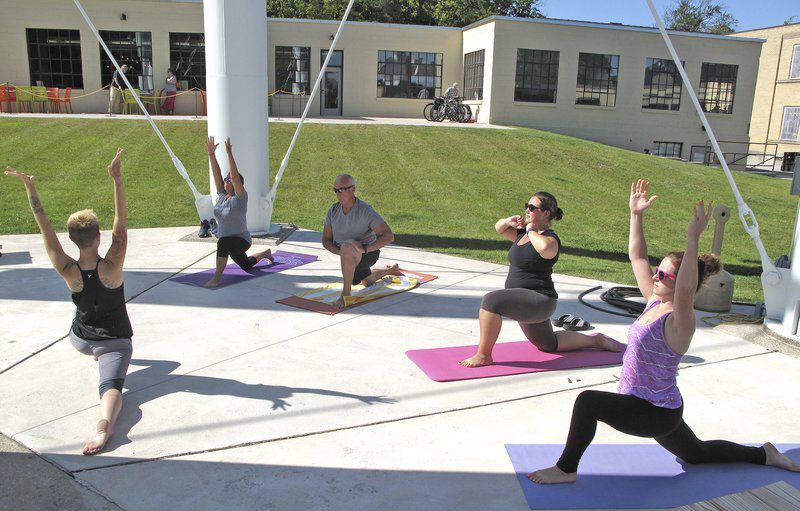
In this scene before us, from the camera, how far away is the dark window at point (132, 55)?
24.2 metres

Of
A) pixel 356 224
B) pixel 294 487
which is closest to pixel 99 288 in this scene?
pixel 294 487

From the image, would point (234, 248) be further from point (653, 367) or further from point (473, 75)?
point (473, 75)

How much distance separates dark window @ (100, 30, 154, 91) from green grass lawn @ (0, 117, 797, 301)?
5.59 m

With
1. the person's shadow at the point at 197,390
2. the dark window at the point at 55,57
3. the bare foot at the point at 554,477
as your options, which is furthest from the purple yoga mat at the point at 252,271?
the dark window at the point at 55,57

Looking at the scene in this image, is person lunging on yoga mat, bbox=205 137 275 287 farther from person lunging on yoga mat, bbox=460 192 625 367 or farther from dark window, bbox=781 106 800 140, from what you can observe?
dark window, bbox=781 106 800 140

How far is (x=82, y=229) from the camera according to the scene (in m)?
3.86

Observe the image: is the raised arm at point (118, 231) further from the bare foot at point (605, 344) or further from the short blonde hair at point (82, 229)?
the bare foot at point (605, 344)

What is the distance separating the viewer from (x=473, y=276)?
7.76 metres

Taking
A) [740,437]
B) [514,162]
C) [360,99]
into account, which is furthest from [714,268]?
[360,99]

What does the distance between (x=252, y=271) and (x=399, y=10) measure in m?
33.7

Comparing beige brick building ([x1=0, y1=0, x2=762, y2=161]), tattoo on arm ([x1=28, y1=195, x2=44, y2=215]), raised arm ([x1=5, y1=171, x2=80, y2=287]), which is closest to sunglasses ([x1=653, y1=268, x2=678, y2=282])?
raised arm ([x1=5, y1=171, x2=80, y2=287])

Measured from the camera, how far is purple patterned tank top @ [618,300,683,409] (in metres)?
3.09

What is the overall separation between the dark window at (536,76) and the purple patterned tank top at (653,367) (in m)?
23.3

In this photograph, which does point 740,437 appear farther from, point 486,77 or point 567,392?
point 486,77
